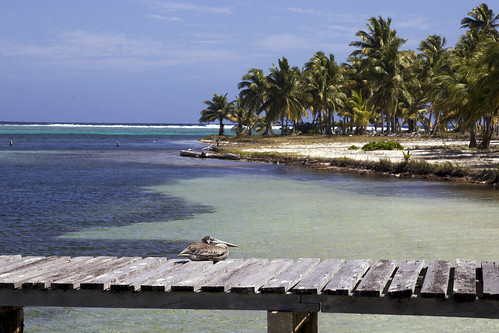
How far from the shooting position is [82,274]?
23.6 ft

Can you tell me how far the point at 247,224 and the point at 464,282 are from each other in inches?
500

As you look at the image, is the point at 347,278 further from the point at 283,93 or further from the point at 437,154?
the point at 283,93

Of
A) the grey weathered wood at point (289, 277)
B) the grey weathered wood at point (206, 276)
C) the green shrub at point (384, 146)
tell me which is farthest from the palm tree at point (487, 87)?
the grey weathered wood at point (206, 276)

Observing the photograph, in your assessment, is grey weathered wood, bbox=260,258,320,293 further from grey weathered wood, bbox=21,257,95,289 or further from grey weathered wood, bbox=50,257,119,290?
A: grey weathered wood, bbox=21,257,95,289

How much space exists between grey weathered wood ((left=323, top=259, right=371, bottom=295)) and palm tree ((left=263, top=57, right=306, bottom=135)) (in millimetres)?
69023

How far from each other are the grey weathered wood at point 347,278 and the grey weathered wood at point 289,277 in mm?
364

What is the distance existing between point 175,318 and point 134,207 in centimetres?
1419

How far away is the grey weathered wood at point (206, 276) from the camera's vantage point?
6.59 meters

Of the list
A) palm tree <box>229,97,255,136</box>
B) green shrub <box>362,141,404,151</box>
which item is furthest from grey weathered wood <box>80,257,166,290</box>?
palm tree <box>229,97,255,136</box>

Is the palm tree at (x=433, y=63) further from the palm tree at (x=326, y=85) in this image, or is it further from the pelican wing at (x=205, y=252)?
the pelican wing at (x=205, y=252)

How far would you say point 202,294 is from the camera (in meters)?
6.62

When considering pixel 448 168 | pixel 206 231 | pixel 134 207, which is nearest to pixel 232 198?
pixel 134 207

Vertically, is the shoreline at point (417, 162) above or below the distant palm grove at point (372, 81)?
below

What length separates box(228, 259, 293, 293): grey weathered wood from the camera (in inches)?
254
